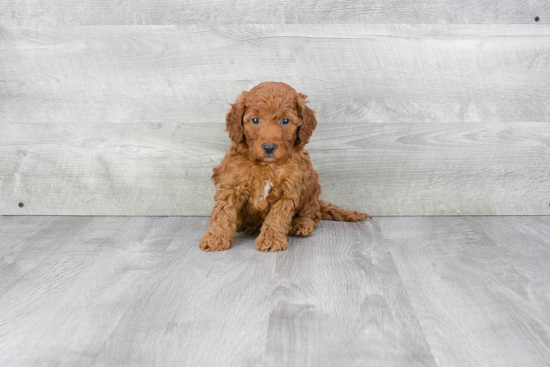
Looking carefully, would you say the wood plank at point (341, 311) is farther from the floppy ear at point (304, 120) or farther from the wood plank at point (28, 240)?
the wood plank at point (28, 240)

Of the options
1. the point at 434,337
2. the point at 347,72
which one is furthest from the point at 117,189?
the point at 434,337

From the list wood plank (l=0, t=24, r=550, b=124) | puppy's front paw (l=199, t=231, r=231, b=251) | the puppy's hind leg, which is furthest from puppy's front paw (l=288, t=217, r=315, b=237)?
wood plank (l=0, t=24, r=550, b=124)

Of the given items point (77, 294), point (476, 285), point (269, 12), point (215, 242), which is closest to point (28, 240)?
point (77, 294)

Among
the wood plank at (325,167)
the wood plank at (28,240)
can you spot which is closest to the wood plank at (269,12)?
the wood plank at (325,167)

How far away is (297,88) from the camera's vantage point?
2.57 m

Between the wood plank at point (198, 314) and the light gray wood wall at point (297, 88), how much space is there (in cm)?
72

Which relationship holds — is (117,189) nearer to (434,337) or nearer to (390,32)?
(390,32)

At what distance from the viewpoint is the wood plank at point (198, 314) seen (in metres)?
1.34

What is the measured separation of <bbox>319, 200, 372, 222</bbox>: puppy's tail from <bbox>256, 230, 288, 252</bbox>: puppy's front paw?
1.47 feet

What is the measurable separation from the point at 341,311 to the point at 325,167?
1153mm

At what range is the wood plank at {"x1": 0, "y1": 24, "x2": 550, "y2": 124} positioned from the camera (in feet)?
8.37

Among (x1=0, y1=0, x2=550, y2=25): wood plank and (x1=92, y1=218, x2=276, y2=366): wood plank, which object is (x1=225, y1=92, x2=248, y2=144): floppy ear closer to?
(x1=92, y1=218, x2=276, y2=366): wood plank

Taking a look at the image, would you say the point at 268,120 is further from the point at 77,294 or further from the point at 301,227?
the point at 77,294

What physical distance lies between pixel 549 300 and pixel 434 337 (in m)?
0.48
